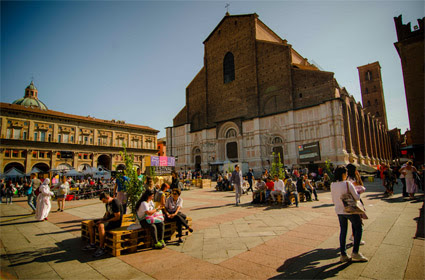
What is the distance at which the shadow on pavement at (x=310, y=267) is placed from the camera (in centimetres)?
314

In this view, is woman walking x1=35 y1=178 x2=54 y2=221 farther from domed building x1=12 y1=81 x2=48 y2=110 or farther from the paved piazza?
domed building x1=12 y1=81 x2=48 y2=110

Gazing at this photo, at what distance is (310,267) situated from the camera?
338 centimetres

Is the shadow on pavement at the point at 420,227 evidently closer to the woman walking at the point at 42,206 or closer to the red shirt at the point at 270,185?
the red shirt at the point at 270,185

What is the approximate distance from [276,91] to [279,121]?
4391 mm

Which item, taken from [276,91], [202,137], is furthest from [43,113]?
[276,91]

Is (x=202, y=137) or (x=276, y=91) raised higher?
(x=276, y=91)

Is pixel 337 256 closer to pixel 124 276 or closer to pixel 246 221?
pixel 246 221

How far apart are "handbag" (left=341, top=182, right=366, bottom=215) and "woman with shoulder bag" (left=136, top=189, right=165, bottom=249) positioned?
3618 mm

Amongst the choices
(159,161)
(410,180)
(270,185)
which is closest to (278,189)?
(270,185)

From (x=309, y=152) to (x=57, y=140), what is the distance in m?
40.4

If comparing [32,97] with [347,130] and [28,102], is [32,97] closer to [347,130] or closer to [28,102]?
[28,102]

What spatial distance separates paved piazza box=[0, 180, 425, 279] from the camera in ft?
10.8

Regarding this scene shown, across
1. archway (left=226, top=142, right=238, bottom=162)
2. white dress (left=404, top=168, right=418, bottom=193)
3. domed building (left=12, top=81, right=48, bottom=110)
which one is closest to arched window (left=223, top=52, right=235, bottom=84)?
archway (left=226, top=142, right=238, bottom=162)

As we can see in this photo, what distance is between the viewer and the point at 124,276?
11.0 feet
